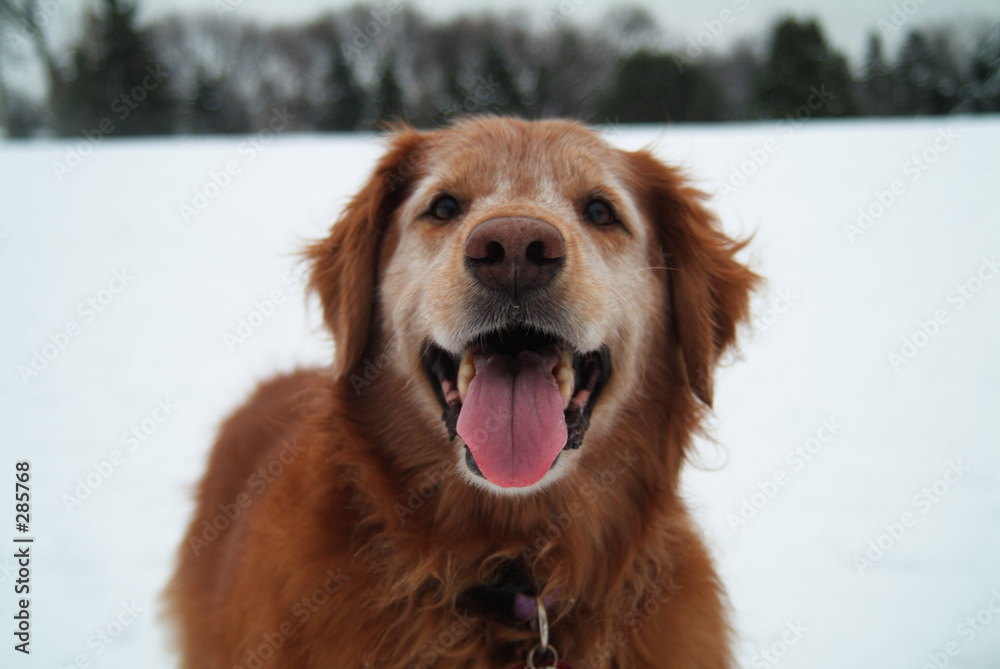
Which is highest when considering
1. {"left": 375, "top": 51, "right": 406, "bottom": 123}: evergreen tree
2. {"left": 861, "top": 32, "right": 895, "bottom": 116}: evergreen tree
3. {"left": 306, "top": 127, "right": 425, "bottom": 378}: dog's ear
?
{"left": 306, "top": 127, "right": 425, "bottom": 378}: dog's ear

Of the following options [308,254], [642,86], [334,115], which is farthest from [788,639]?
[334,115]

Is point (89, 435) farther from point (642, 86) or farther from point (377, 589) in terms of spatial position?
point (642, 86)

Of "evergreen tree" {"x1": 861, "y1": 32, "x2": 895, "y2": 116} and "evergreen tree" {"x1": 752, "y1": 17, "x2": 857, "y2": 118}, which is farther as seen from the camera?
"evergreen tree" {"x1": 861, "y1": 32, "x2": 895, "y2": 116}
